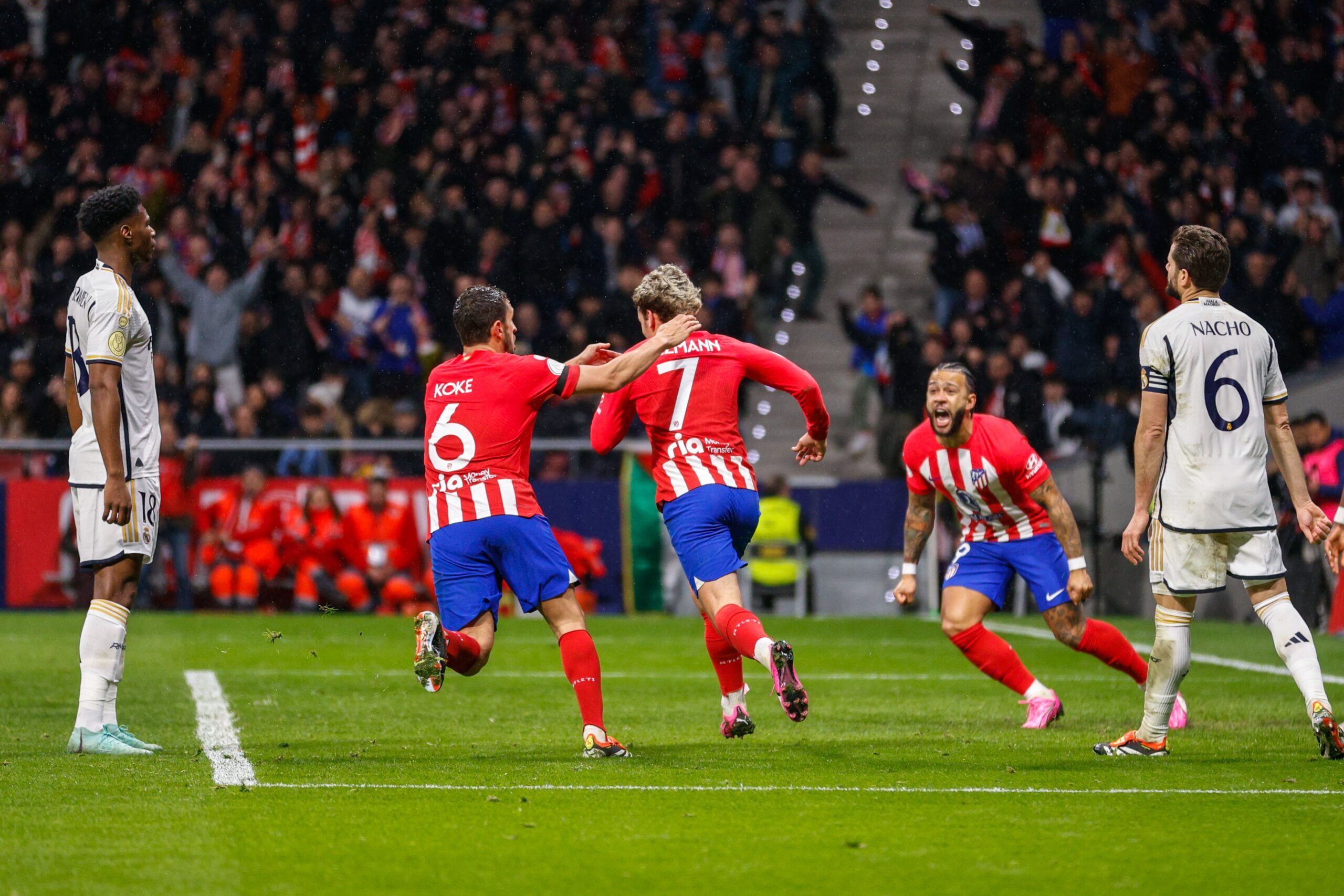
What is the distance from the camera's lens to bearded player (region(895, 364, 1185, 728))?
7.78m

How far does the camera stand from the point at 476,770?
6109 millimetres

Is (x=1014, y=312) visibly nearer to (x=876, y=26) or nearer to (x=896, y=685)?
(x=876, y=26)

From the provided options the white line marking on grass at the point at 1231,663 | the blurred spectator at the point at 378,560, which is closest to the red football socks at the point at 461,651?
the white line marking on grass at the point at 1231,663

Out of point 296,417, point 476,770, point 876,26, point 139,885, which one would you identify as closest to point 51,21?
point 296,417

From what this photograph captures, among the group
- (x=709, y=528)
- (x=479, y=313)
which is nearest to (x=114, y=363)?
(x=479, y=313)

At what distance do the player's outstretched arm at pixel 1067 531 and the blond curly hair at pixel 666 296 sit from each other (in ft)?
6.42

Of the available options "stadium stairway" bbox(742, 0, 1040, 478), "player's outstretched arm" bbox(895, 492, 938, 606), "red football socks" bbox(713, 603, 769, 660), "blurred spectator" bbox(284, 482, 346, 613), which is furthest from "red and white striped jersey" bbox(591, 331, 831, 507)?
"stadium stairway" bbox(742, 0, 1040, 478)

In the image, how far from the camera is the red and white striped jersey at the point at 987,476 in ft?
25.5

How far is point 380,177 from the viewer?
778 inches

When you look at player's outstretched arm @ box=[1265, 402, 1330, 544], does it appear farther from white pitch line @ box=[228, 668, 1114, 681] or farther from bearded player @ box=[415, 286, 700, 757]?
white pitch line @ box=[228, 668, 1114, 681]

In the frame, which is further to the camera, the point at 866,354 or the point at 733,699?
the point at 866,354

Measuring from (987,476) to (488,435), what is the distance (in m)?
2.59

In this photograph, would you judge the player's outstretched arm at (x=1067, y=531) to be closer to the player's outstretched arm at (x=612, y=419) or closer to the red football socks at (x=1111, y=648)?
the red football socks at (x=1111, y=648)

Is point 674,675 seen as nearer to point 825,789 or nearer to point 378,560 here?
point 825,789
